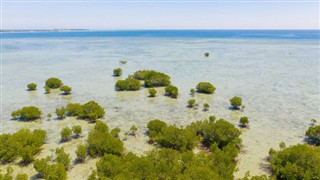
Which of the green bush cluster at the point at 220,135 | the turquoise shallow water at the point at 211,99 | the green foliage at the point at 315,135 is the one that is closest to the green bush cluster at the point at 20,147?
the turquoise shallow water at the point at 211,99

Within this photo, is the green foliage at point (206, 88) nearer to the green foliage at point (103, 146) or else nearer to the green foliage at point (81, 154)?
the green foliage at point (103, 146)

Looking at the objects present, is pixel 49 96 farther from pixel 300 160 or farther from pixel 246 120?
pixel 300 160

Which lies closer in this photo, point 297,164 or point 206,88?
point 297,164

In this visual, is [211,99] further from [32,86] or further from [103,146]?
[32,86]

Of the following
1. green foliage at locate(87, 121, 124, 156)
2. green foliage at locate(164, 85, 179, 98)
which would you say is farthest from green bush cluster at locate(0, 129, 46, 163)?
green foliage at locate(164, 85, 179, 98)

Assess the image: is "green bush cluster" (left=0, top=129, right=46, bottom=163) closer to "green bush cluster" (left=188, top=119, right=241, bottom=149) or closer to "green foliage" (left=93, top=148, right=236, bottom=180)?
"green foliage" (left=93, top=148, right=236, bottom=180)

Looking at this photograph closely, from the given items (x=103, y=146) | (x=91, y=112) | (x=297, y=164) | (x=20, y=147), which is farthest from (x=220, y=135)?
(x=20, y=147)

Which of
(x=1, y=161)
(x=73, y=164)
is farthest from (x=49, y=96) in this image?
(x=73, y=164)
